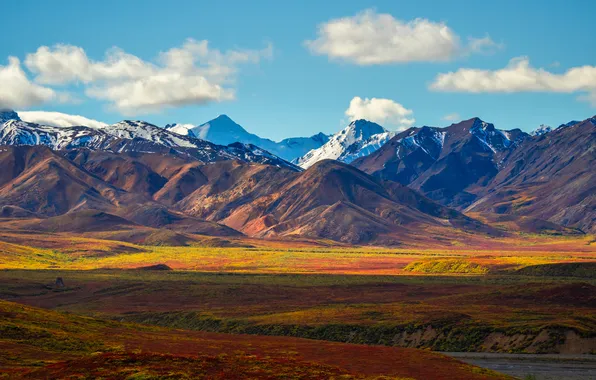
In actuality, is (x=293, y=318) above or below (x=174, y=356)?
below

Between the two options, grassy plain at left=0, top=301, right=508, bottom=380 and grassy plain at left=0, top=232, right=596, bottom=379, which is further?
grassy plain at left=0, top=232, right=596, bottom=379

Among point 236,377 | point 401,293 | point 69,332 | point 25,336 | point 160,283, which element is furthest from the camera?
point 160,283

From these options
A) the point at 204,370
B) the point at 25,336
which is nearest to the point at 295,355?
the point at 204,370

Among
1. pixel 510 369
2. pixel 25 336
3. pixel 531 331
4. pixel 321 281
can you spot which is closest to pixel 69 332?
pixel 25 336

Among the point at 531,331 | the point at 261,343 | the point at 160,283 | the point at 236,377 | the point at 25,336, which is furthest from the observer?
the point at 160,283

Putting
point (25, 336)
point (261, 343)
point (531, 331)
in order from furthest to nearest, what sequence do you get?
point (531, 331)
point (261, 343)
point (25, 336)

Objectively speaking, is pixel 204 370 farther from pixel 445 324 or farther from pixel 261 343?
pixel 445 324

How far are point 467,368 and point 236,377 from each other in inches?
1066

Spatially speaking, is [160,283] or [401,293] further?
[160,283]

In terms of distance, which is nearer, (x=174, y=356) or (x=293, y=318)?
(x=174, y=356)

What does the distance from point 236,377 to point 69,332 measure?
30.9m

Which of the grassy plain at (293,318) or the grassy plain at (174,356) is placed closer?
the grassy plain at (174,356)

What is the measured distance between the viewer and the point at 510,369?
3396 inches

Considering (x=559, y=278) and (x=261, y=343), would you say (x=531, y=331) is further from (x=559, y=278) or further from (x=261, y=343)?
(x=559, y=278)
